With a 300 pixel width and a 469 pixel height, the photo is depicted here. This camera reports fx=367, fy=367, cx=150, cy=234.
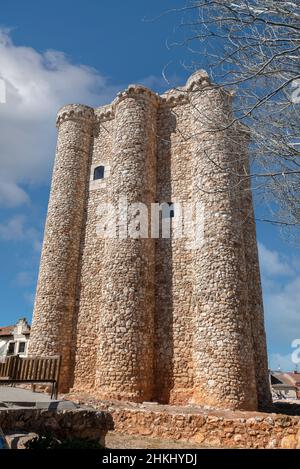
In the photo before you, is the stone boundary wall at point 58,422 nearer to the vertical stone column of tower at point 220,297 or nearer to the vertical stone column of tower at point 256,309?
the vertical stone column of tower at point 220,297

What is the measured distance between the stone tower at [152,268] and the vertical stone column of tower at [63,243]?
5 centimetres

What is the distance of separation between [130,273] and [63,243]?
391 centimetres

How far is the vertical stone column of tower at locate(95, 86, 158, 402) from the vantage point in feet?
39.9

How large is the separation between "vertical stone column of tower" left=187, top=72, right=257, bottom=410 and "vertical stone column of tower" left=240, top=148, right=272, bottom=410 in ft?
3.27

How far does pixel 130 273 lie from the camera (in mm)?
13141

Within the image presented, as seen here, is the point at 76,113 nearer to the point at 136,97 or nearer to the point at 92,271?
the point at 136,97

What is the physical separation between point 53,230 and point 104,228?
2.25m

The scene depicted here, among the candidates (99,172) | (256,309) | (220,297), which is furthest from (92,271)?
(256,309)

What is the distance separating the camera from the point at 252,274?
1417 centimetres

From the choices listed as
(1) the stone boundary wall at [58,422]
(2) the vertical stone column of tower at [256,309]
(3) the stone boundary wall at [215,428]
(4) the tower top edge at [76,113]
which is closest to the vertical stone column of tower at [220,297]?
(2) the vertical stone column of tower at [256,309]

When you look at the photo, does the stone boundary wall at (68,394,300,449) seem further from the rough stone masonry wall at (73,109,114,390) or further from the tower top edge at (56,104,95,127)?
the tower top edge at (56,104,95,127)
